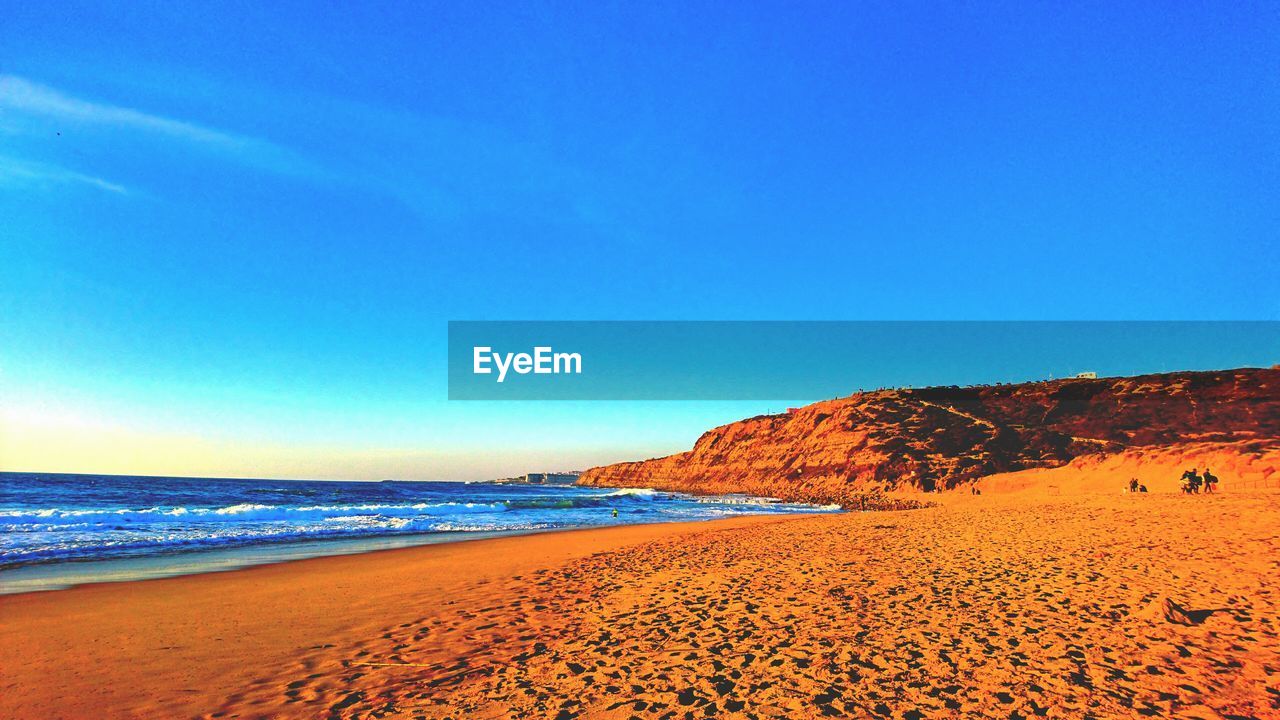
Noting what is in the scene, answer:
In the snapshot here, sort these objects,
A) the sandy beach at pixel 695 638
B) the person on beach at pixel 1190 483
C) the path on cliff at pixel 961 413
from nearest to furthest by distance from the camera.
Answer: the sandy beach at pixel 695 638
the person on beach at pixel 1190 483
the path on cliff at pixel 961 413

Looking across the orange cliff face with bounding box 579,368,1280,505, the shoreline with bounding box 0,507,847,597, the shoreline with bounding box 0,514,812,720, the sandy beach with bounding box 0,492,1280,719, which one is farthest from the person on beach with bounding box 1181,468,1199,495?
the shoreline with bounding box 0,507,847,597

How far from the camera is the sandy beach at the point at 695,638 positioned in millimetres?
5371

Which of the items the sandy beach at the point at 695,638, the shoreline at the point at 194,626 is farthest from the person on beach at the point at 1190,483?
the shoreline at the point at 194,626

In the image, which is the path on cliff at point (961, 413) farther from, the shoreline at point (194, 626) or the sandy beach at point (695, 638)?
the shoreline at point (194, 626)

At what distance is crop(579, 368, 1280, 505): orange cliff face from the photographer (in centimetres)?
4262

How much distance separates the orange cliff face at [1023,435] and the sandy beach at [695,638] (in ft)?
115

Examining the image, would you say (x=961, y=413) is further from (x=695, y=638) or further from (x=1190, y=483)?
(x=695, y=638)

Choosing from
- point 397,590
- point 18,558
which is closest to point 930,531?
point 397,590

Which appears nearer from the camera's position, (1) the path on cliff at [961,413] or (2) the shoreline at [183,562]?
(2) the shoreline at [183,562]

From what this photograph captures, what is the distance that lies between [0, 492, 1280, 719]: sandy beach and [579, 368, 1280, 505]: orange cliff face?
115 feet

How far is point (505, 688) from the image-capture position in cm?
577

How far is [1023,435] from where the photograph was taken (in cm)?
6222

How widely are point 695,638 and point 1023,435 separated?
69.2 meters

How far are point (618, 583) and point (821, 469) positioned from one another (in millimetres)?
64966
